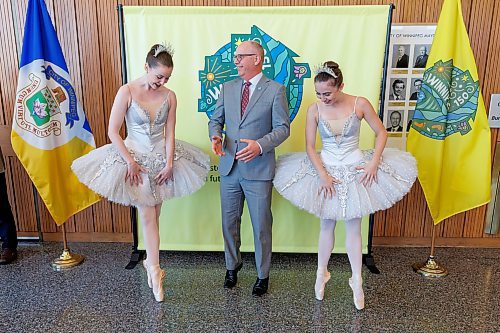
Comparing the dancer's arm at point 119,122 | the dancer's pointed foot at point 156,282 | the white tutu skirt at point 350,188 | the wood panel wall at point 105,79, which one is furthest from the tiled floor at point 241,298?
the dancer's arm at point 119,122

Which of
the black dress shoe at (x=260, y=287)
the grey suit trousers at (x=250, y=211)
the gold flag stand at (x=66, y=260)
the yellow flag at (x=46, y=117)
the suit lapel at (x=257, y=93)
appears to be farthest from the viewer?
the gold flag stand at (x=66, y=260)

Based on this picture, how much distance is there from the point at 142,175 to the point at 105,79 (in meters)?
1.40

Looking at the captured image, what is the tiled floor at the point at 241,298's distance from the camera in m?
2.77

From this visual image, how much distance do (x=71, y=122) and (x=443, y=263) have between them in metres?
3.48

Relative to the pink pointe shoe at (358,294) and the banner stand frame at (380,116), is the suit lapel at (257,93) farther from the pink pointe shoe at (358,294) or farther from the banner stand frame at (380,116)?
the pink pointe shoe at (358,294)

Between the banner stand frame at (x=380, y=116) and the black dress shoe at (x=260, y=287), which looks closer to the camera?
the black dress shoe at (x=260, y=287)

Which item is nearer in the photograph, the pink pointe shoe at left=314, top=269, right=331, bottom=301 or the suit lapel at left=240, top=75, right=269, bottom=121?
the suit lapel at left=240, top=75, right=269, bottom=121

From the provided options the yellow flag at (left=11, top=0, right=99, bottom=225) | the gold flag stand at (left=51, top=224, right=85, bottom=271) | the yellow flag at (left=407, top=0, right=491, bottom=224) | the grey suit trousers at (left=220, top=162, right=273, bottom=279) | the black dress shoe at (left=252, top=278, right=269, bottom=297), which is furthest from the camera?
the gold flag stand at (left=51, top=224, right=85, bottom=271)

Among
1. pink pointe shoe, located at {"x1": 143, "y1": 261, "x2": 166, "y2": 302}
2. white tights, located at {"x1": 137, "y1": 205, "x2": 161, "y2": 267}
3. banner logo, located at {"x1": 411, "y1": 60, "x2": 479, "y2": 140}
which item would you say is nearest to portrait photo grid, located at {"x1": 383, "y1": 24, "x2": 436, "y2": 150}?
banner logo, located at {"x1": 411, "y1": 60, "x2": 479, "y2": 140}

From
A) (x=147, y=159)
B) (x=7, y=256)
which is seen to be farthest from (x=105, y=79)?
(x=7, y=256)

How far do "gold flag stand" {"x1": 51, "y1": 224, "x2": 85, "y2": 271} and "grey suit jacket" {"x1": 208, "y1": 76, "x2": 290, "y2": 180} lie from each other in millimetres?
1652

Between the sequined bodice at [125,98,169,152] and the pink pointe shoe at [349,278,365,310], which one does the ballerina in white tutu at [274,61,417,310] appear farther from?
the sequined bodice at [125,98,169,152]

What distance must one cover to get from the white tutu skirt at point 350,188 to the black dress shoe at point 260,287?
0.71 meters

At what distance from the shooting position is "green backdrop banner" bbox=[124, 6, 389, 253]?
3.31 metres
